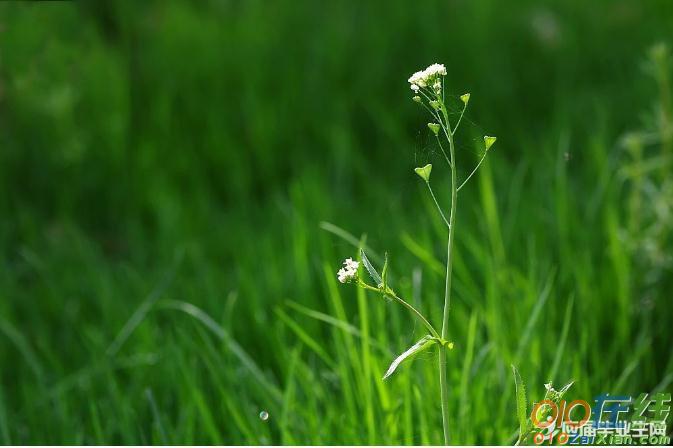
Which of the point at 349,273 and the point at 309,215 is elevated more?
the point at 349,273

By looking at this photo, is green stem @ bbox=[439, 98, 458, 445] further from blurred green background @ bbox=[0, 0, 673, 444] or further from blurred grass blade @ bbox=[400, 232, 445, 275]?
blurred grass blade @ bbox=[400, 232, 445, 275]

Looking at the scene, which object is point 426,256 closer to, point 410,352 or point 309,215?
point 309,215

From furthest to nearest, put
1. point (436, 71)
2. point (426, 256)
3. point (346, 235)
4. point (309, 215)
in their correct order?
point (309, 215) < point (426, 256) < point (346, 235) < point (436, 71)

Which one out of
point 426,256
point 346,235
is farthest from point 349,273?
point 426,256

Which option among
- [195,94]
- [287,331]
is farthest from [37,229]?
[287,331]

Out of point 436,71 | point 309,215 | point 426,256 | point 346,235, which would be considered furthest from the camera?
point 309,215

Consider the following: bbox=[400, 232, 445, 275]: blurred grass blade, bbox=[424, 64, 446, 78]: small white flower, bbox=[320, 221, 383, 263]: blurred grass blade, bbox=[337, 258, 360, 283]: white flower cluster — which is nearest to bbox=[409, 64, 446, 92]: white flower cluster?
bbox=[424, 64, 446, 78]: small white flower

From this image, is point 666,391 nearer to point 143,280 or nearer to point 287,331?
point 287,331

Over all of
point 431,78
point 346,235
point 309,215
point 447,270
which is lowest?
point 309,215

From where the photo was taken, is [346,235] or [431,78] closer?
[431,78]

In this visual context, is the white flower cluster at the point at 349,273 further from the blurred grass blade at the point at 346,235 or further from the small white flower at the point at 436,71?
the blurred grass blade at the point at 346,235
